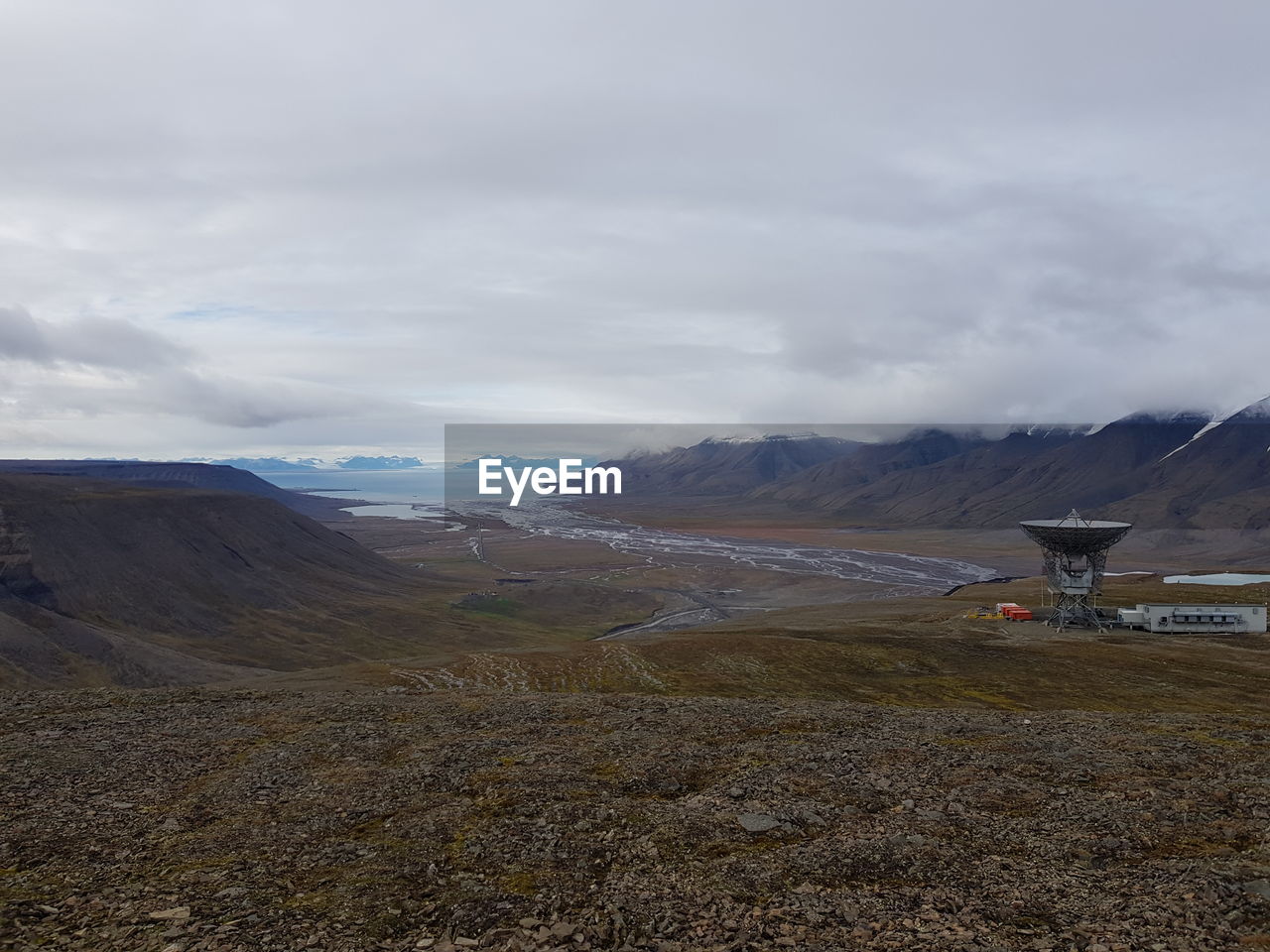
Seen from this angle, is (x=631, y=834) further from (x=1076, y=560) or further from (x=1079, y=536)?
(x=1076, y=560)

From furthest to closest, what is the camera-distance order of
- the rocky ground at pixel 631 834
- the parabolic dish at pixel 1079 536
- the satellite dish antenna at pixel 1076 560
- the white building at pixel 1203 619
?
the white building at pixel 1203 619
the satellite dish antenna at pixel 1076 560
the parabolic dish at pixel 1079 536
the rocky ground at pixel 631 834

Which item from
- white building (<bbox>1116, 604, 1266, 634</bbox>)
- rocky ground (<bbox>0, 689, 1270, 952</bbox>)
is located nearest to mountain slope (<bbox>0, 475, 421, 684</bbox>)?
rocky ground (<bbox>0, 689, 1270, 952</bbox>)

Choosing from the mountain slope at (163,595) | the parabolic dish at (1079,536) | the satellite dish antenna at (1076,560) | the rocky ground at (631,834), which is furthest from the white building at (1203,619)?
the mountain slope at (163,595)

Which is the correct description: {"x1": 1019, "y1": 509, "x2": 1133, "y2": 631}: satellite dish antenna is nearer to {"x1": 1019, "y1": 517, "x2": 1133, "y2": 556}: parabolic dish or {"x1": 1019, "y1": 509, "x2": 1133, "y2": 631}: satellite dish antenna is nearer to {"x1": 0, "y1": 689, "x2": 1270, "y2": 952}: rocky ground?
{"x1": 1019, "y1": 517, "x2": 1133, "y2": 556}: parabolic dish

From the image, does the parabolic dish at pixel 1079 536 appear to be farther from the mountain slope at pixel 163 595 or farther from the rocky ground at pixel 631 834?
the mountain slope at pixel 163 595

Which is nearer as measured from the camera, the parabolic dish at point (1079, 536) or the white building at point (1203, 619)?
the parabolic dish at point (1079, 536)
